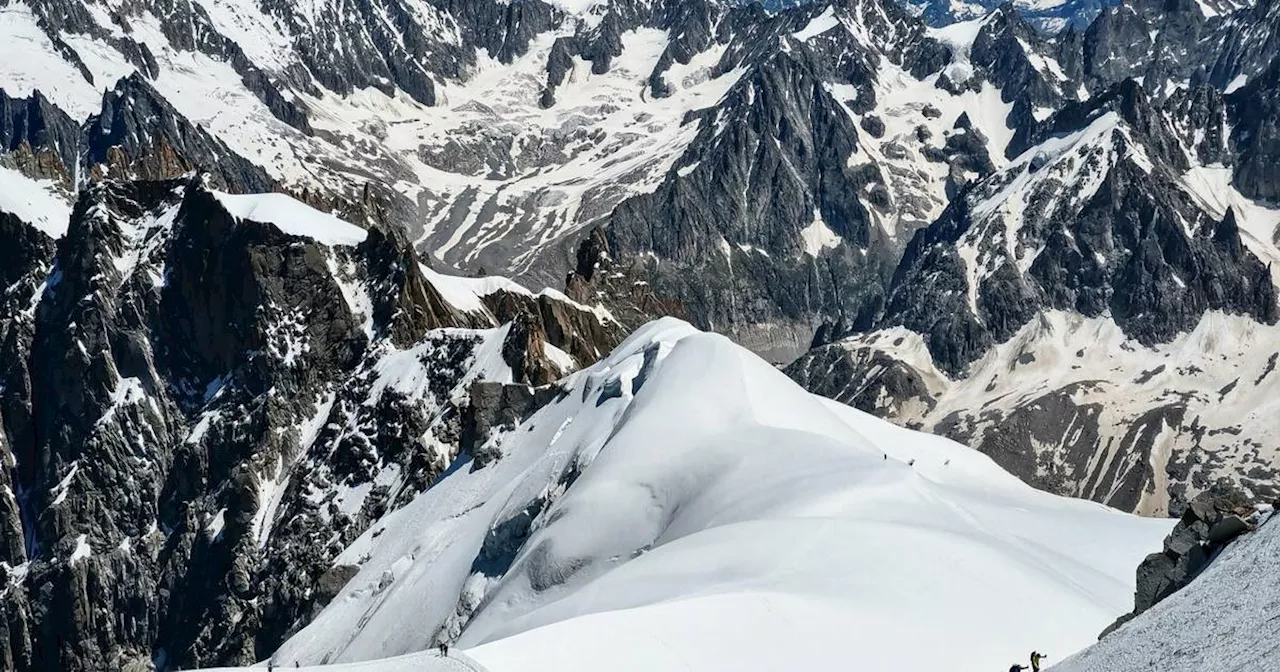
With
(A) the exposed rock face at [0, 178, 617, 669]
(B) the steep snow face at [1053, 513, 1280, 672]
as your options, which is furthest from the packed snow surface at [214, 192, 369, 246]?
(B) the steep snow face at [1053, 513, 1280, 672]

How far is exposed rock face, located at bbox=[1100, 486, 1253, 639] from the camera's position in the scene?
43281 mm

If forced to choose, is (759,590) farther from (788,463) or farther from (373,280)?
(373,280)

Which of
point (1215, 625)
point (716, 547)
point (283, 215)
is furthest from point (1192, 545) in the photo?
point (283, 215)

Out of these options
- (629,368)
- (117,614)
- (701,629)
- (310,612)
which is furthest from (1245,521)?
(117,614)

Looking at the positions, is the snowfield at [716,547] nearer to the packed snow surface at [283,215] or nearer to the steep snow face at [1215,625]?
the steep snow face at [1215,625]

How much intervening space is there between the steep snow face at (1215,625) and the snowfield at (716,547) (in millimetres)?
18722

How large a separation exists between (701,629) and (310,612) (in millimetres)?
94138

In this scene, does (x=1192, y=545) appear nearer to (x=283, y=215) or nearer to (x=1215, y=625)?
(x=1215, y=625)

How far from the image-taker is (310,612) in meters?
145

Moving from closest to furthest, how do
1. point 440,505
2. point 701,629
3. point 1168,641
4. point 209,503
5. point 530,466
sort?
Result: point 1168,641
point 701,629
point 530,466
point 440,505
point 209,503

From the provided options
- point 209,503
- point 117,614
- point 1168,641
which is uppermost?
point 1168,641

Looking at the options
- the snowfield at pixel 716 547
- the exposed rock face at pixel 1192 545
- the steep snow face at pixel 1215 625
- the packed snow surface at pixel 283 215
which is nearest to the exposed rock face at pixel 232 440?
the packed snow surface at pixel 283 215

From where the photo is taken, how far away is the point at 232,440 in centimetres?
18875

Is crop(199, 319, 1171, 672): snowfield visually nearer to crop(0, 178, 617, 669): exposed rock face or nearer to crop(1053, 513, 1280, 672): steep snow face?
crop(0, 178, 617, 669): exposed rock face
